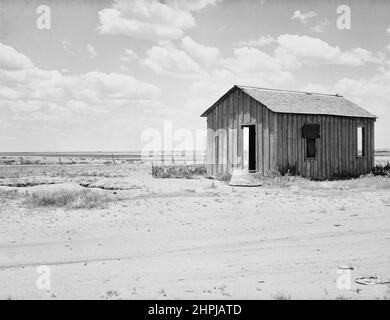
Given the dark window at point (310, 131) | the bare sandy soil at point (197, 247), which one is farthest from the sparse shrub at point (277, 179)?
the bare sandy soil at point (197, 247)

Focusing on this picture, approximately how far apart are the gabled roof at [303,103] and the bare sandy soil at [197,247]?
746 centimetres

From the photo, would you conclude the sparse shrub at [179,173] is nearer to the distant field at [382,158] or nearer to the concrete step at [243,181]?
the concrete step at [243,181]

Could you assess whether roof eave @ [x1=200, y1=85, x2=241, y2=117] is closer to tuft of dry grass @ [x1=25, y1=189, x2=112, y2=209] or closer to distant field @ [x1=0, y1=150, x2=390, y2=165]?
tuft of dry grass @ [x1=25, y1=189, x2=112, y2=209]

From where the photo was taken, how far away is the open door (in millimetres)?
21453

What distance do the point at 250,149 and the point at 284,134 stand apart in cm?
253

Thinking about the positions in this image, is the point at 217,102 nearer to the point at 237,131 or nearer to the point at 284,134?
the point at 237,131

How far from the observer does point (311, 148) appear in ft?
70.2

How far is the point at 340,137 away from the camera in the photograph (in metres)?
22.6

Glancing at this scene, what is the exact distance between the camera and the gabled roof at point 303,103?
20859 mm

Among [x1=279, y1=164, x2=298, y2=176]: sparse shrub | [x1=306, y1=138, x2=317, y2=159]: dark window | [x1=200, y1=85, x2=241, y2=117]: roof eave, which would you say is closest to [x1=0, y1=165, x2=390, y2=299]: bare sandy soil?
[x1=279, y1=164, x2=298, y2=176]: sparse shrub

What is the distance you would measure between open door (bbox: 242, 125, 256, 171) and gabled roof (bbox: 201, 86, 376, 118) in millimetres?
1736

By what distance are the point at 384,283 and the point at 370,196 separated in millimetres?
9702

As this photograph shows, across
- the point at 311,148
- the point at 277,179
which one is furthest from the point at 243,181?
the point at 311,148
